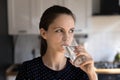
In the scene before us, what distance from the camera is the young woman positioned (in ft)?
3.17

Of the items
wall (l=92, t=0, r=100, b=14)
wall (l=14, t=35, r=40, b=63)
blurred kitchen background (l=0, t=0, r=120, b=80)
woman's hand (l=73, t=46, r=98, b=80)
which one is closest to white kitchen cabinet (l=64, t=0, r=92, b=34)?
blurred kitchen background (l=0, t=0, r=120, b=80)

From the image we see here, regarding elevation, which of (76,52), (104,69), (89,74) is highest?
(76,52)

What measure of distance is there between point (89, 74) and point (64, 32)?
8.1 inches

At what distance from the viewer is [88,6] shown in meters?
2.79

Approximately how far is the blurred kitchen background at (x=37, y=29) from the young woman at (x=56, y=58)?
1.62m

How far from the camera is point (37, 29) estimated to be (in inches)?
110

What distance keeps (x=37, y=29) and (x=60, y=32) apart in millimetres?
1847

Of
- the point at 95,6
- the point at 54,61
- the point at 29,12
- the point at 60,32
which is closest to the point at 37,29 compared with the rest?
the point at 29,12

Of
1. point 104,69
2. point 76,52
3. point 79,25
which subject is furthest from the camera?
point 79,25

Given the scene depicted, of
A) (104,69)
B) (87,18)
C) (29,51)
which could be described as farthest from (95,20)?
(29,51)

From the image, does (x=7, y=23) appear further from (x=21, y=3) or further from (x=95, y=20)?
(x=95, y=20)

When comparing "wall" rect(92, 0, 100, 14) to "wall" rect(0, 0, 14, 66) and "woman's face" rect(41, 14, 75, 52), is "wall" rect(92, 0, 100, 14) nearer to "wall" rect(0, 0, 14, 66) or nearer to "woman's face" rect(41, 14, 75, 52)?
"wall" rect(0, 0, 14, 66)

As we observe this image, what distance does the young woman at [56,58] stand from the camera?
97cm

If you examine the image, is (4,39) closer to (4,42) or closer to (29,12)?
(4,42)
